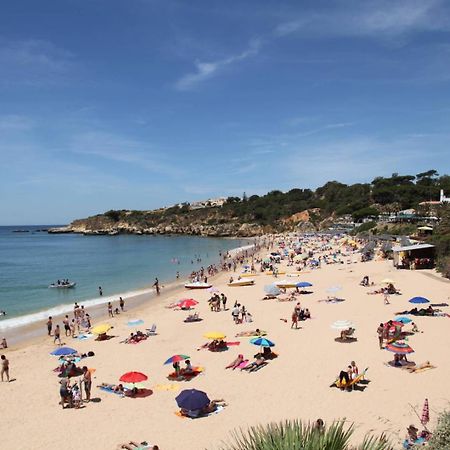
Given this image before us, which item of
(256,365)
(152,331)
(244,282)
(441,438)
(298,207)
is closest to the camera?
(441,438)

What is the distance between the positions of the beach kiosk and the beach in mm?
10389

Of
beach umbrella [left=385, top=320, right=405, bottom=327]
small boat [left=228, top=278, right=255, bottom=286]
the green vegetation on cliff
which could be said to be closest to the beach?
beach umbrella [left=385, top=320, right=405, bottom=327]

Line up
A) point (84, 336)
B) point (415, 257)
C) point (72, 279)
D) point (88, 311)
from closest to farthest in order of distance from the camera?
point (84, 336), point (88, 311), point (415, 257), point (72, 279)

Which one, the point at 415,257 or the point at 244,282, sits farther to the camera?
the point at 415,257

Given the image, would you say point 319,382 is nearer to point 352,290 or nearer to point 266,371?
point 266,371

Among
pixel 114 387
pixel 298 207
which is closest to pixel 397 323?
pixel 114 387

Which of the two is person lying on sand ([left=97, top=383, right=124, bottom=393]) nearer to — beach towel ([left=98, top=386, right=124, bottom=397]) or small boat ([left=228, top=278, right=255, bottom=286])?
beach towel ([left=98, top=386, right=124, bottom=397])

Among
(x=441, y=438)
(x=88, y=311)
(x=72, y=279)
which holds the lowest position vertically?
(x=88, y=311)

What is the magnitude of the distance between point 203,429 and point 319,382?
3.73 meters

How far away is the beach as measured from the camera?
32.4ft

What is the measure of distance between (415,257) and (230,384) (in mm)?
23832

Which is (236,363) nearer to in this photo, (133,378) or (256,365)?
(256,365)

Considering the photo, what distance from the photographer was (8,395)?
12625 mm

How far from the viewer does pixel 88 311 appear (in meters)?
26.0
